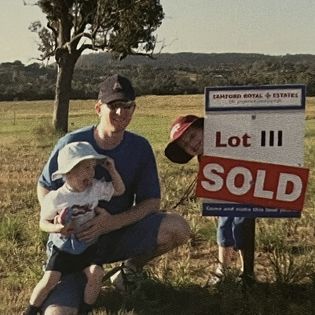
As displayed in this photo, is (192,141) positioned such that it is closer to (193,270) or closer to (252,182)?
(252,182)

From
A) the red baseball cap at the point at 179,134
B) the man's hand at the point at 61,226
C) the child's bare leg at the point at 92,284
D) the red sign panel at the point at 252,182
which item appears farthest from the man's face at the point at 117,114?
the child's bare leg at the point at 92,284

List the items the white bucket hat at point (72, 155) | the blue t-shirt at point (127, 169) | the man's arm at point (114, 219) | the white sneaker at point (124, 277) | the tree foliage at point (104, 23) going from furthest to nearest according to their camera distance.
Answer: the tree foliage at point (104, 23) < the white sneaker at point (124, 277) < the blue t-shirt at point (127, 169) < the man's arm at point (114, 219) < the white bucket hat at point (72, 155)

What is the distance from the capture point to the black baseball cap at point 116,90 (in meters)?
4.88

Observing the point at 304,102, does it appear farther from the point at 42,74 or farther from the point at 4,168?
the point at 42,74

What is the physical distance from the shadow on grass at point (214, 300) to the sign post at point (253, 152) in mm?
505

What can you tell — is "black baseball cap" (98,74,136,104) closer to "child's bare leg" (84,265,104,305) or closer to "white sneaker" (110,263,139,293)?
"child's bare leg" (84,265,104,305)

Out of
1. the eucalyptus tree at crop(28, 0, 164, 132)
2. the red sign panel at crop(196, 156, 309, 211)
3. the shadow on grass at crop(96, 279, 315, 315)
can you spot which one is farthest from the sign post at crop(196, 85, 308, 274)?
the eucalyptus tree at crop(28, 0, 164, 132)

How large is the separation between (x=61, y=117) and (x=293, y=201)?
70.5ft

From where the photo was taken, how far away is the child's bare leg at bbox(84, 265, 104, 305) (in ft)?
15.9

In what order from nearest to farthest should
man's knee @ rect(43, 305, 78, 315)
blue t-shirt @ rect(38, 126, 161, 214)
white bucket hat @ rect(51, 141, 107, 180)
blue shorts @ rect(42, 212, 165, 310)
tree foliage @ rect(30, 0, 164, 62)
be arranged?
white bucket hat @ rect(51, 141, 107, 180), man's knee @ rect(43, 305, 78, 315), blue t-shirt @ rect(38, 126, 161, 214), blue shorts @ rect(42, 212, 165, 310), tree foliage @ rect(30, 0, 164, 62)

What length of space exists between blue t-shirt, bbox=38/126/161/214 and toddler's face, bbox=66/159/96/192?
0.66 ft

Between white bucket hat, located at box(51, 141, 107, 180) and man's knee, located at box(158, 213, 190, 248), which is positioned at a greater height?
white bucket hat, located at box(51, 141, 107, 180)

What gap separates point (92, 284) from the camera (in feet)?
15.9

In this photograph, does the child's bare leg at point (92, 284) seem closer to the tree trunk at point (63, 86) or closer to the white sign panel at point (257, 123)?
the white sign panel at point (257, 123)
